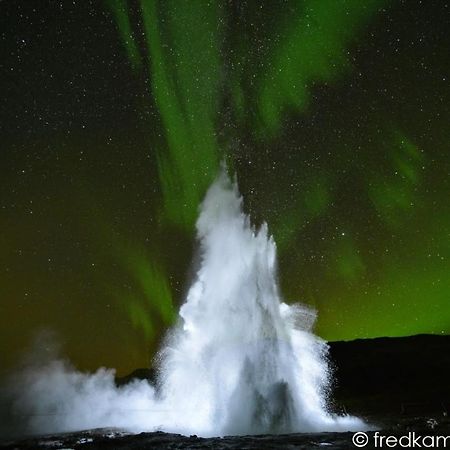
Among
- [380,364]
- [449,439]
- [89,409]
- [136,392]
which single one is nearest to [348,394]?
[380,364]

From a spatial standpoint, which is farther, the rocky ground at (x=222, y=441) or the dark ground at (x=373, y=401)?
the dark ground at (x=373, y=401)

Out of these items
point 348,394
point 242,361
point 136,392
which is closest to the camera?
point 242,361

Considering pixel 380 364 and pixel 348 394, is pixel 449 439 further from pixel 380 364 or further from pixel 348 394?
pixel 380 364

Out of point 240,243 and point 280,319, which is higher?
point 240,243

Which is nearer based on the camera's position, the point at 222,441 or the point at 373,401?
the point at 222,441

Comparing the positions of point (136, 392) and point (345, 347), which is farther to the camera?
point (345, 347)

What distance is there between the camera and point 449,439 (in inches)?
673

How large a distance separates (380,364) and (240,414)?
87157 mm

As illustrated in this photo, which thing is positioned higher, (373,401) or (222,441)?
(373,401)

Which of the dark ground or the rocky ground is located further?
the dark ground

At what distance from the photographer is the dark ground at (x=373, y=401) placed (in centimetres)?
1902

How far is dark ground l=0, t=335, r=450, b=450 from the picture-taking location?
19.0m

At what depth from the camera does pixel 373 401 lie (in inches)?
2288

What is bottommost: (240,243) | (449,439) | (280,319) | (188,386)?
(449,439)
